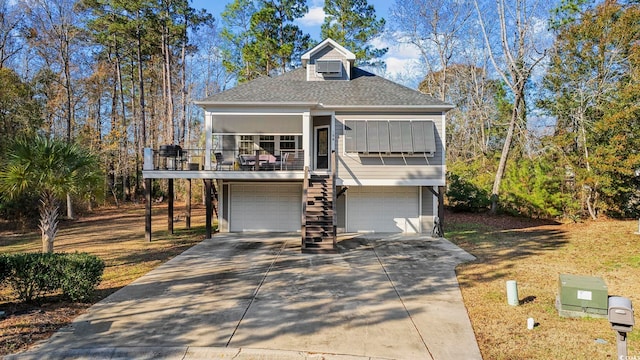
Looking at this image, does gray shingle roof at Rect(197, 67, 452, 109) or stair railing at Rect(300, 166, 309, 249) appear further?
gray shingle roof at Rect(197, 67, 452, 109)

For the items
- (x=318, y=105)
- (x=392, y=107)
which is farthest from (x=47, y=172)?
(x=392, y=107)

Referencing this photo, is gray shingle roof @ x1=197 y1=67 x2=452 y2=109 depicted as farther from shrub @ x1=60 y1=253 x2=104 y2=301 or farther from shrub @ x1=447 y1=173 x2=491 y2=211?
shrub @ x1=60 y1=253 x2=104 y2=301

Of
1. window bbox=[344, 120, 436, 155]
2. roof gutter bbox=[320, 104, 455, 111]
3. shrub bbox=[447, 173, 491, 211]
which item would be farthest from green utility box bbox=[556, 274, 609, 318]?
shrub bbox=[447, 173, 491, 211]

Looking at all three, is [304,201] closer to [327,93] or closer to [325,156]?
[325,156]

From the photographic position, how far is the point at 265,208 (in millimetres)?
14250

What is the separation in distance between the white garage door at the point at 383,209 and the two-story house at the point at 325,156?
0.12ft

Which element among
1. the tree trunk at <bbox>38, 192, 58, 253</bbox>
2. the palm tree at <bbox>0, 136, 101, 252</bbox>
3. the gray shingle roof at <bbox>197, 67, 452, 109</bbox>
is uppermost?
the gray shingle roof at <bbox>197, 67, 452, 109</bbox>

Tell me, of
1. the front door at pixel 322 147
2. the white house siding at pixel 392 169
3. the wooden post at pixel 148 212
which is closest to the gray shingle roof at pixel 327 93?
the front door at pixel 322 147

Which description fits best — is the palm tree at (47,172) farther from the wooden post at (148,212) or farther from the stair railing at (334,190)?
the stair railing at (334,190)

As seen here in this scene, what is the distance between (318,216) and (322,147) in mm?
3738

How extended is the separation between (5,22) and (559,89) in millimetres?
27455

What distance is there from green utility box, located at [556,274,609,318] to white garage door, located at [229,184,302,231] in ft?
31.6

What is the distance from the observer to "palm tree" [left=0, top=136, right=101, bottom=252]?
7.44 m

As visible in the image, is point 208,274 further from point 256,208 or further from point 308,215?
point 256,208
